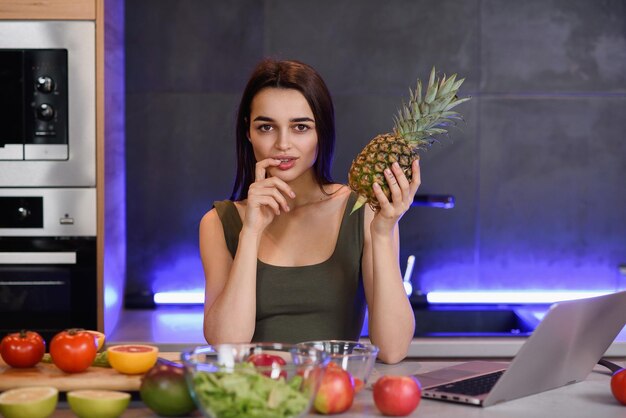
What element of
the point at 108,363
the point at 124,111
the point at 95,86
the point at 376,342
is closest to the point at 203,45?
the point at 124,111

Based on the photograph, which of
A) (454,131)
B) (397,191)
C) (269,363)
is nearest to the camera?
(269,363)

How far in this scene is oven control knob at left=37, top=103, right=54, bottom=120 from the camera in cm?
332

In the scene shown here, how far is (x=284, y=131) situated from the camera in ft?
7.77

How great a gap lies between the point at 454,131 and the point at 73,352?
2.58m

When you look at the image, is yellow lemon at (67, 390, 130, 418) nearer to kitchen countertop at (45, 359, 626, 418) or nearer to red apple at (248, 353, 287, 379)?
kitchen countertop at (45, 359, 626, 418)

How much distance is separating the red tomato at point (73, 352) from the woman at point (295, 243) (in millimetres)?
667

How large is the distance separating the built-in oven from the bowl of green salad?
203 cm

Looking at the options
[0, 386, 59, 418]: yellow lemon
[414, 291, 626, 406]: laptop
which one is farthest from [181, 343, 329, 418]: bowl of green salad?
[414, 291, 626, 406]: laptop

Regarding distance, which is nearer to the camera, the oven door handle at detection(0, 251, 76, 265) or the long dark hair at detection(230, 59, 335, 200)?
the long dark hair at detection(230, 59, 335, 200)

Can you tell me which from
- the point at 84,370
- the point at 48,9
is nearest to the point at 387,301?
the point at 84,370

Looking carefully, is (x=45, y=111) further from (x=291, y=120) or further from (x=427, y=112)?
(x=427, y=112)

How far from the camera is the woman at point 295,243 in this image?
2.30 m

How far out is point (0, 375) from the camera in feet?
5.52

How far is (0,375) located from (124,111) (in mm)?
2329
